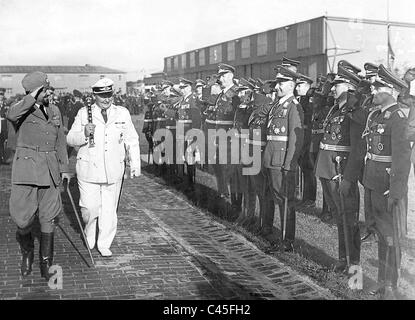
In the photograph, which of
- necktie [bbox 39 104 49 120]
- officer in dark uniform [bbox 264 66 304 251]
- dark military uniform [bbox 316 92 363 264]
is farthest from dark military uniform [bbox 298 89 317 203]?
necktie [bbox 39 104 49 120]

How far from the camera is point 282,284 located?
5.47 meters

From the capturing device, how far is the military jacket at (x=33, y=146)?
17.6 feet

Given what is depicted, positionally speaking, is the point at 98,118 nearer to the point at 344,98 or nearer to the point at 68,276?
the point at 68,276

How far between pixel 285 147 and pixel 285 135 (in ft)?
0.48

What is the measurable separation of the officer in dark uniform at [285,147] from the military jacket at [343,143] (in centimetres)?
48

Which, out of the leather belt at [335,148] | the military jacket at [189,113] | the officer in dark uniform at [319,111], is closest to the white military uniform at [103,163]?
the leather belt at [335,148]

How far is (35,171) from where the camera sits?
539 cm

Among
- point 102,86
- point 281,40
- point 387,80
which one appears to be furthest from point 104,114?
point 281,40

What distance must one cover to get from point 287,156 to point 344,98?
1013 mm

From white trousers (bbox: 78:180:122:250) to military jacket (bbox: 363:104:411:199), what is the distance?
3019mm

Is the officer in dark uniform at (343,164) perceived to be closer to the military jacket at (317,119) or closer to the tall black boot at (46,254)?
the military jacket at (317,119)

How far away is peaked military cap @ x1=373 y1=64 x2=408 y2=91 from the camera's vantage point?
4.97 m

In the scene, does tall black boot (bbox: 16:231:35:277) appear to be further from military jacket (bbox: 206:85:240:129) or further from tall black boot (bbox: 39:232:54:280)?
military jacket (bbox: 206:85:240:129)
